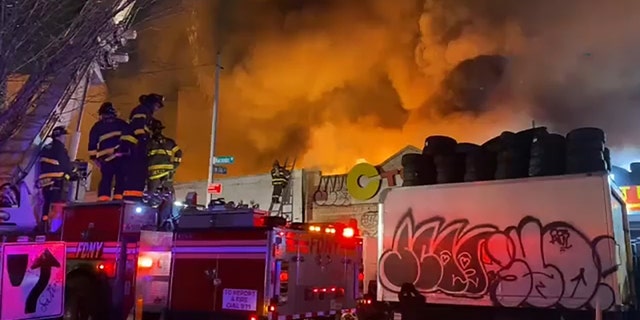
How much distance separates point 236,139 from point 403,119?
682 centimetres

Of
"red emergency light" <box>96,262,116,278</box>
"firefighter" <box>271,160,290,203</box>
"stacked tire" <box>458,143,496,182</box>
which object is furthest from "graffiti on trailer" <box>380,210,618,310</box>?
"firefighter" <box>271,160,290,203</box>

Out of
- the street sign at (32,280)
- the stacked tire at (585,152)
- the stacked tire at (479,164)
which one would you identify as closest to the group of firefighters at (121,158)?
the street sign at (32,280)

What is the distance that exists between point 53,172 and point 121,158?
906mm

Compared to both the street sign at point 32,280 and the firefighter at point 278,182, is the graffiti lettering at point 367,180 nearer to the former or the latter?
the firefighter at point 278,182

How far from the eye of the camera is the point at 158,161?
9195 millimetres

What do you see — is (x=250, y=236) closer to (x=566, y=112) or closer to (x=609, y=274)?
(x=609, y=274)

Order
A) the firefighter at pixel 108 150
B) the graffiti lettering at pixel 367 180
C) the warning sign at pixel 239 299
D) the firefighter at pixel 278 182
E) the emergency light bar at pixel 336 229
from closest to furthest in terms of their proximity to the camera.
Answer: the warning sign at pixel 239 299
the emergency light bar at pixel 336 229
the firefighter at pixel 108 150
the graffiti lettering at pixel 367 180
the firefighter at pixel 278 182

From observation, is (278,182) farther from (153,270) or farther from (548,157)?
(548,157)

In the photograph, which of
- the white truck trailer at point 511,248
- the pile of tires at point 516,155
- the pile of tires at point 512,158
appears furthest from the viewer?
the pile of tires at point 516,155

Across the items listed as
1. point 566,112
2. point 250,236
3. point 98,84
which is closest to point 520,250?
point 250,236

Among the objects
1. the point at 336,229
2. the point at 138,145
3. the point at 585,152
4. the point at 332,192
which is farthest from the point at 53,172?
the point at 332,192

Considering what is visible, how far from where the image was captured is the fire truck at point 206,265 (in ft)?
22.1

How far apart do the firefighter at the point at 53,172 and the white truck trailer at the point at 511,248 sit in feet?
14.5

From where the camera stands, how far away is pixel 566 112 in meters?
18.6
